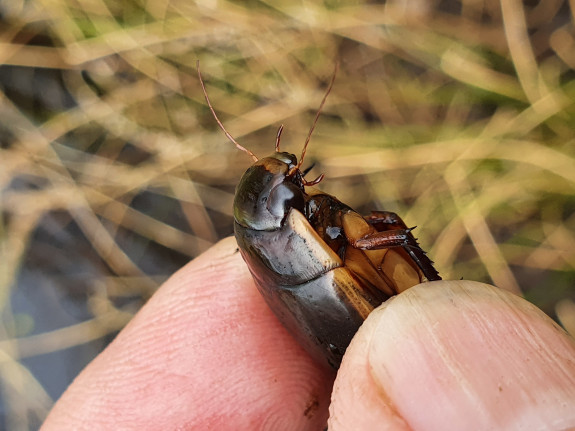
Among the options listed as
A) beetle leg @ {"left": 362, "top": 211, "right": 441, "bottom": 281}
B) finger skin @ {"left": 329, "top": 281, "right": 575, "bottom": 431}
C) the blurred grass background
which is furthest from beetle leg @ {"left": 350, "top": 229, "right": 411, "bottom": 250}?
the blurred grass background

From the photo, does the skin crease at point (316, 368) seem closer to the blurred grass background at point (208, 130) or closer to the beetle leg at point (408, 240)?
the beetle leg at point (408, 240)

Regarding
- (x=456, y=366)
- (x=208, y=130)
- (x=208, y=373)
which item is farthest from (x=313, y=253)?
(x=208, y=130)

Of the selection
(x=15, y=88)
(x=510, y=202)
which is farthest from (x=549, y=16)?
(x=15, y=88)

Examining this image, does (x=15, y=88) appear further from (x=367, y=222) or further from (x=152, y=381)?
(x=367, y=222)

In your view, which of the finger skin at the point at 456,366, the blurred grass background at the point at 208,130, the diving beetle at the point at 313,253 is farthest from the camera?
the blurred grass background at the point at 208,130

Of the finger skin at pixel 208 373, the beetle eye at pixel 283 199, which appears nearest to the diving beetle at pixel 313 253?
the beetle eye at pixel 283 199

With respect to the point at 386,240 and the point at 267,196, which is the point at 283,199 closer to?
the point at 267,196

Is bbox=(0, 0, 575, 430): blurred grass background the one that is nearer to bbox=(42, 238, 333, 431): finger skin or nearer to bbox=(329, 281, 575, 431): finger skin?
bbox=(42, 238, 333, 431): finger skin
